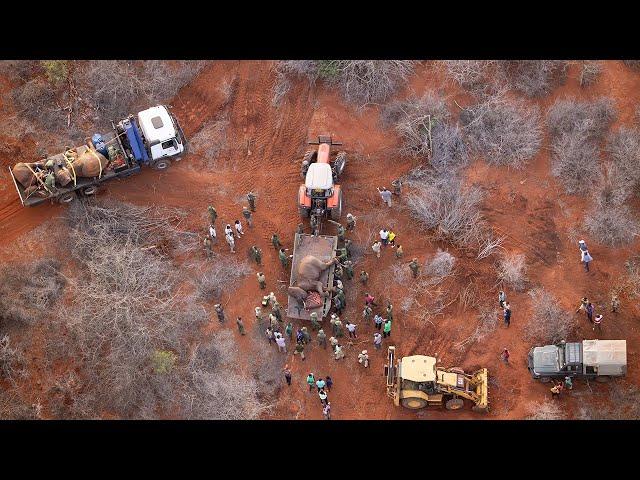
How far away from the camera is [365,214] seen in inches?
1272

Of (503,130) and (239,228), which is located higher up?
(503,130)

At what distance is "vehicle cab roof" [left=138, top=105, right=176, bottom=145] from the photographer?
32.5 meters

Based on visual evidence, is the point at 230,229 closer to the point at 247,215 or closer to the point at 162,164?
the point at 247,215

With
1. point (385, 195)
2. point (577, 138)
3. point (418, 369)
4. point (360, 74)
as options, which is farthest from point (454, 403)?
point (360, 74)

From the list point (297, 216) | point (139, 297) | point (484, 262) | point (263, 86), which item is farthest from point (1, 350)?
point (484, 262)

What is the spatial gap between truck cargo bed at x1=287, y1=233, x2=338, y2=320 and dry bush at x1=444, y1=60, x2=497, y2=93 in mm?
8186

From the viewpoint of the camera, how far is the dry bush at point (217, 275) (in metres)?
30.8

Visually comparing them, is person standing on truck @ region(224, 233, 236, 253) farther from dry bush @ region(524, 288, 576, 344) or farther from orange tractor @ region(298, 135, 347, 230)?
dry bush @ region(524, 288, 576, 344)

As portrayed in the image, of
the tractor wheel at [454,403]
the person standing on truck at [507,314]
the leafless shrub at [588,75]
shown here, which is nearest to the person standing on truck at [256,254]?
the tractor wheel at [454,403]

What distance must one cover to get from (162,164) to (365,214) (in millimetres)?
7338

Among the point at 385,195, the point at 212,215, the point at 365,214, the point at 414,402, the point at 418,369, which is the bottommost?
the point at 414,402

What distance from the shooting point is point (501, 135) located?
109 feet

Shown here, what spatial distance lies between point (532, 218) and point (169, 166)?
12.7 m

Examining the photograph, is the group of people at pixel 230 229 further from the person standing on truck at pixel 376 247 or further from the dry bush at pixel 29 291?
the dry bush at pixel 29 291
